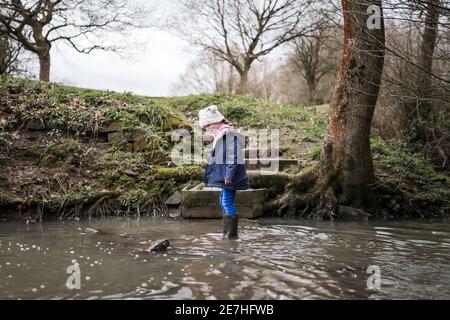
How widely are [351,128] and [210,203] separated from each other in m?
3.47

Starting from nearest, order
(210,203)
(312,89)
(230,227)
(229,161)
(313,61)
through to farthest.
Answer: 1. (229,161)
2. (230,227)
3. (210,203)
4. (313,61)
5. (312,89)

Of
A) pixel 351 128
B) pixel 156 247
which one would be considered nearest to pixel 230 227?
pixel 156 247

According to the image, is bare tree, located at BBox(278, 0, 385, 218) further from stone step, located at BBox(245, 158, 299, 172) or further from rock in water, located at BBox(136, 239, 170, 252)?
Result: rock in water, located at BBox(136, 239, 170, 252)

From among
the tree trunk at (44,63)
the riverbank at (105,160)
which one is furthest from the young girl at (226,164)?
the tree trunk at (44,63)

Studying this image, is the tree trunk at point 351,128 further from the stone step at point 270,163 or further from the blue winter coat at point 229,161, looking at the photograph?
the blue winter coat at point 229,161

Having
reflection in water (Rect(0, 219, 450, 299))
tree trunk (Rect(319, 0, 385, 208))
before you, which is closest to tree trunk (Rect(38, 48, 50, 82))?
reflection in water (Rect(0, 219, 450, 299))

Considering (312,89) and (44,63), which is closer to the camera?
(44,63)

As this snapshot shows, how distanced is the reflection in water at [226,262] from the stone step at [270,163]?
3.01 metres

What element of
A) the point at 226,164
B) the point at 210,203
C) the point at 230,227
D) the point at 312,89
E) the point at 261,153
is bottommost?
the point at 230,227

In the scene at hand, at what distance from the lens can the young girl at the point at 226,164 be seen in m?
7.58

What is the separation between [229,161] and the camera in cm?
759

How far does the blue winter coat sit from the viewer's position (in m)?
7.56

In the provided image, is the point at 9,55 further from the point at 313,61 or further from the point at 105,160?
the point at 105,160

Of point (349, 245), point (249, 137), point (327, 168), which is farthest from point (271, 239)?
point (249, 137)
